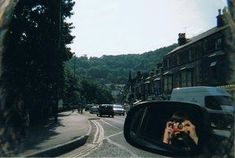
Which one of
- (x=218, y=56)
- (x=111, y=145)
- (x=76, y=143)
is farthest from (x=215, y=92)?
(x=218, y=56)

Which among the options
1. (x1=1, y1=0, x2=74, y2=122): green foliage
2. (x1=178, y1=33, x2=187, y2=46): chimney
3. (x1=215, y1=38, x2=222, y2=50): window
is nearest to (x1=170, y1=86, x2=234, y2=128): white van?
(x1=1, y1=0, x2=74, y2=122): green foliage

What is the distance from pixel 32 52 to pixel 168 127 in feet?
85.1

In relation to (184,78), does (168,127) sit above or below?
below

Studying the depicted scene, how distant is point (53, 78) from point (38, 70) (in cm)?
197

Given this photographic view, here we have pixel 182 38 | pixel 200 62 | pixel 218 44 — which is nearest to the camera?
pixel 218 44

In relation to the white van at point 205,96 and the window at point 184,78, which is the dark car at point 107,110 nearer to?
the window at point 184,78

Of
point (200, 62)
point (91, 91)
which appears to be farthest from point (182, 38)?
point (91, 91)

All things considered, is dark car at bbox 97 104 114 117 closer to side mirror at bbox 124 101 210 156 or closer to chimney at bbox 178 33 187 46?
chimney at bbox 178 33 187 46

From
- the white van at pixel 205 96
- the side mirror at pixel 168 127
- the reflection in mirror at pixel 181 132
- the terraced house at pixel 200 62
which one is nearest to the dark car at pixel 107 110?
the terraced house at pixel 200 62

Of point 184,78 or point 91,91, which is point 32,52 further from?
point 91,91

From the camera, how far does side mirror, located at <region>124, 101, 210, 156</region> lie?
12.4ft

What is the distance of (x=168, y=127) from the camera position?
4.12 metres

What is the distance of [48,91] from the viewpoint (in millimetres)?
34625

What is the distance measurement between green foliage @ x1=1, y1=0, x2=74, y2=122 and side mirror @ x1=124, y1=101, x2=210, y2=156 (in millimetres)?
20658
